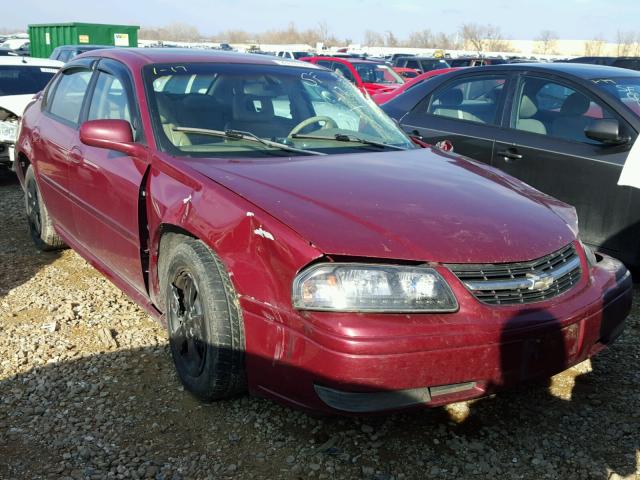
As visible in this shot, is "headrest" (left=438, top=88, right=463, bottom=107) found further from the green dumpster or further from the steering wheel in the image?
the green dumpster

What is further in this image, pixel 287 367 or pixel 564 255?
pixel 564 255

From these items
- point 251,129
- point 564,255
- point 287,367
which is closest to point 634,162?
point 564,255

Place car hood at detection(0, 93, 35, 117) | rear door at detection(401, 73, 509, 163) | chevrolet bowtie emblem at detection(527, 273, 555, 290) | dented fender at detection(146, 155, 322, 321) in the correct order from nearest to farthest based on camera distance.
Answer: dented fender at detection(146, 155, 322, 321)
chevrolet bowtie emblem at detection(527, 273, 555, 290)
rear door at detection(401, 73, 509, 163)
car hood at detection(0, 93, 35, 117)

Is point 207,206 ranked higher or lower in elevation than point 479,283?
higher

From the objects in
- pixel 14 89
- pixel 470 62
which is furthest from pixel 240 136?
pixel 470 62

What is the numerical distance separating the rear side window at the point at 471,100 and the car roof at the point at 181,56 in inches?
72.6

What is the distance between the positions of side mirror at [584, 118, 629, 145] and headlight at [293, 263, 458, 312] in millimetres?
Result: 2662

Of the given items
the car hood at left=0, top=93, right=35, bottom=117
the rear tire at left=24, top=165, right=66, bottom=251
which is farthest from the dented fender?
the car hood at left=0, top=93, right=35, bottom=117

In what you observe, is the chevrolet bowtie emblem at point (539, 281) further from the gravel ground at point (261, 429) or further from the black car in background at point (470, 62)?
the black car in background at point (470, 62)

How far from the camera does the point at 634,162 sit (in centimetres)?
371

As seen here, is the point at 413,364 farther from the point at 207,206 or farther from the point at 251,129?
the point at 251,129

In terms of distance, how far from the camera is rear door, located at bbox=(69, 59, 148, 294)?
3.37 metres

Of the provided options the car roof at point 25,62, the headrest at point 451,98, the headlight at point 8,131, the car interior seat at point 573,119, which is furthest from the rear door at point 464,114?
the car roof at point 25,62

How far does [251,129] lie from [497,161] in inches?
96.7
